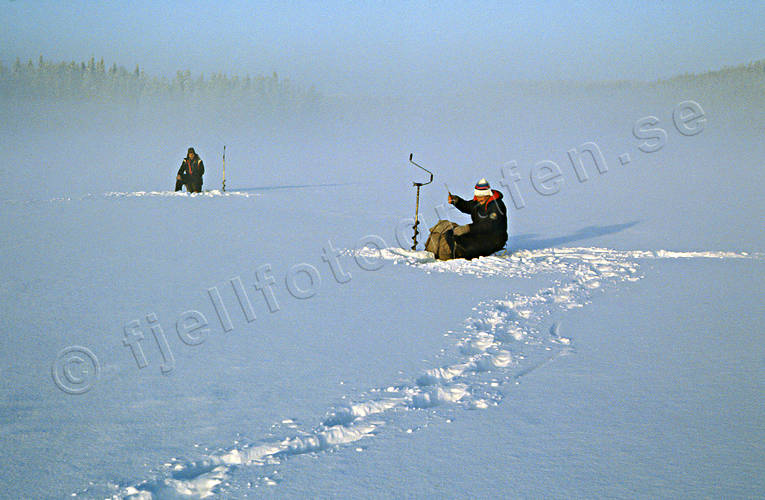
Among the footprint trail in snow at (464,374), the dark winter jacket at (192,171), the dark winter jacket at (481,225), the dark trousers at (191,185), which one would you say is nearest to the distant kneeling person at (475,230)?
the dark winter jacket at (481,225)

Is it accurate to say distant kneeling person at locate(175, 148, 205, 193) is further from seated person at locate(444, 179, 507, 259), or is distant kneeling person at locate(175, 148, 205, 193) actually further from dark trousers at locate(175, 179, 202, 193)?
seated person at locate(444, 179, 507, 259)

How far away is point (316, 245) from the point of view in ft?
37.1

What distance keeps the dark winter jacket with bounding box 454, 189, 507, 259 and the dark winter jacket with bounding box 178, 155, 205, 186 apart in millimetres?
10960

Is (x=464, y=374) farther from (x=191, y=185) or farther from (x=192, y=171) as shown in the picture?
(x=191, y=185)

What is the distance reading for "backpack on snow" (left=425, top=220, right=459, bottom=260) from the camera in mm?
9719

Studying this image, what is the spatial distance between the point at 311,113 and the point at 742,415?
128 m

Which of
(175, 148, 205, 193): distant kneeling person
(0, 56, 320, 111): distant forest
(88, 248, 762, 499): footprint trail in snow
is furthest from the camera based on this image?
(0, 56, 320, 111): distant forest

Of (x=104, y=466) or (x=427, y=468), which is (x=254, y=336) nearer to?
(x=104, y=466)

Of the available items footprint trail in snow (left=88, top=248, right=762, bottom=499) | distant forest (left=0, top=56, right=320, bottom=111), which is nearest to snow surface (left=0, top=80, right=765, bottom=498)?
footprint trail in snow (left=88, top=248, right=762, bottom=499)

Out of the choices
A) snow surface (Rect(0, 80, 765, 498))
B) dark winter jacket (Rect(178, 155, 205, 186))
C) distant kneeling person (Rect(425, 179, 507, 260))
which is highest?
dark winter jacket (Rect(178, 155, 205, 186))

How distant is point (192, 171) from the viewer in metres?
18.3

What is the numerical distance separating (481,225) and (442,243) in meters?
0.69

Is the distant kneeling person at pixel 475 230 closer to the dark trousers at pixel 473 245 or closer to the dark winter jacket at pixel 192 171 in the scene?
the dark trousers at pixel 473 245

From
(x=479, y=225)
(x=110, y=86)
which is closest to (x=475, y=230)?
(x=479, y=225)
